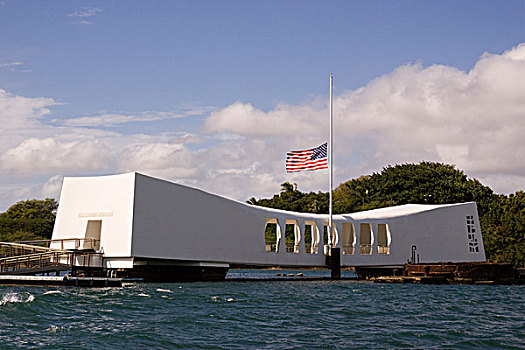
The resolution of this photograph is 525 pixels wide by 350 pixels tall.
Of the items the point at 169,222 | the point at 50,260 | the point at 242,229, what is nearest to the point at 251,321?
the point at 169,222

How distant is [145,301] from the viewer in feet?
77.0

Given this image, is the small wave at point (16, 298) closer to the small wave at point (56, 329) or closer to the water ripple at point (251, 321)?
the water ripple at point (251, 321)

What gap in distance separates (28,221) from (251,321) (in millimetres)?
64700

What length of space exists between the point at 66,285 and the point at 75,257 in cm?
370

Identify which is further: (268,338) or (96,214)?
(96,214)

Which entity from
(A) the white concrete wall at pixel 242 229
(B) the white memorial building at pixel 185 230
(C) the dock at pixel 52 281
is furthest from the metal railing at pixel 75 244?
(C) the dock at pixel 52 281

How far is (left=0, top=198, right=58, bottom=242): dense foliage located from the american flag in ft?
123

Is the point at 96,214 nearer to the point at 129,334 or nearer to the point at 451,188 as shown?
the point at 129,334

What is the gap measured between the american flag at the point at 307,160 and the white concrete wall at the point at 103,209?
10.6 meters

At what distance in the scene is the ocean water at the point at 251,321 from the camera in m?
15.0

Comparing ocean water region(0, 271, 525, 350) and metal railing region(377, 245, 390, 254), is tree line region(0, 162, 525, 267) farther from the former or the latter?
ocean water region(0, 271, 525, 350)

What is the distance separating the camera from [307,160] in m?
40.3

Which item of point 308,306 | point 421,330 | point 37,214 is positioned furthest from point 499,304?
point 37,214

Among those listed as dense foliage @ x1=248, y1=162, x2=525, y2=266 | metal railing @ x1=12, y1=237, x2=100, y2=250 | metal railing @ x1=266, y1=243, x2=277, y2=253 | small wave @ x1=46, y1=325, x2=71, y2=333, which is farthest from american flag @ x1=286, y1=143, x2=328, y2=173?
dense foliage @ x1=248, y1=162, x2=525, y2=266
